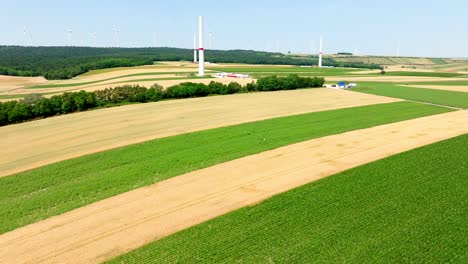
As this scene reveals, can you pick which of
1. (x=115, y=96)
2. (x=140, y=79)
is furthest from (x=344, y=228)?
(x=140, y=79)

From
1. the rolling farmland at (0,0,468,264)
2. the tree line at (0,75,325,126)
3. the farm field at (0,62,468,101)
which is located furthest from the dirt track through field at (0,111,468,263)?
the farm field at (0,62,468,101)

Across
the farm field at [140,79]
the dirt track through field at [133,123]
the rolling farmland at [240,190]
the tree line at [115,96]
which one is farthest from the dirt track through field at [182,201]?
the farm field at [140,79]

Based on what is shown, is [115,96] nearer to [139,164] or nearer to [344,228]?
[139,164]

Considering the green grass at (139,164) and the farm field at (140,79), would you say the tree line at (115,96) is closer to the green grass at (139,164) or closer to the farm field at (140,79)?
the farm field at (140,79)

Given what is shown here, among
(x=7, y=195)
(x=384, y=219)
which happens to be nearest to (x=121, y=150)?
(x=7, y=195)

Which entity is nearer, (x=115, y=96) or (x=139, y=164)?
(x=139, y=164)

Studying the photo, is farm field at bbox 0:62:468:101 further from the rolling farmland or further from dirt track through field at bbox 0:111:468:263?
dirt track through field at bbox 0:111:468:263

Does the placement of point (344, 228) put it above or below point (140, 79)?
below
